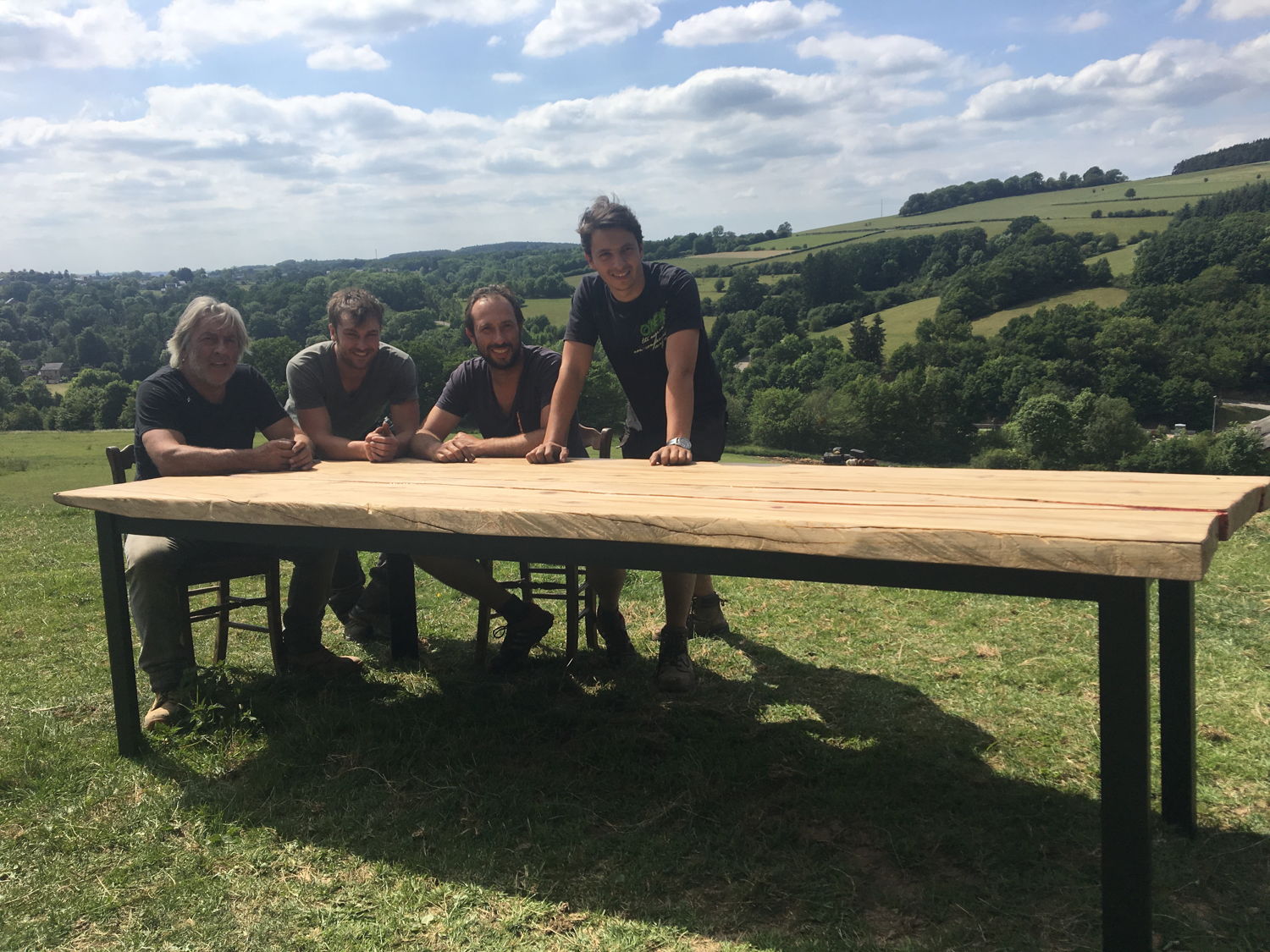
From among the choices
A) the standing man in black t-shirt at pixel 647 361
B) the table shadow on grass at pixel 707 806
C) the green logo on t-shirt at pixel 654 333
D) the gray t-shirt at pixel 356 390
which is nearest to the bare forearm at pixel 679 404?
the standing man in black t-shirt at pixel 647 361

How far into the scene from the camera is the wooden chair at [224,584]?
3664mm

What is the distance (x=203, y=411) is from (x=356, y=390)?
0.77 metres

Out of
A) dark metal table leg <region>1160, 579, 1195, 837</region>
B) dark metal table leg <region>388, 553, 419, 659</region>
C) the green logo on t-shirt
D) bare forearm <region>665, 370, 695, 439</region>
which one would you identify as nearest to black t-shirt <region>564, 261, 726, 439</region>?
the green logo on t-shirt

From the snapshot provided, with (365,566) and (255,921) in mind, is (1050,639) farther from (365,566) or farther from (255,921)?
(365,566)

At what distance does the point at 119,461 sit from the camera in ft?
13.4

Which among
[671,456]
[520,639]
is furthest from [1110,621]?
[520,639]

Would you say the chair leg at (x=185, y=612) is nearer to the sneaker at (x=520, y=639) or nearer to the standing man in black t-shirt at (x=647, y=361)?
the sneaker at (x=520, y=639)

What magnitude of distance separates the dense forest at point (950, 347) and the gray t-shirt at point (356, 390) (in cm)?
3315

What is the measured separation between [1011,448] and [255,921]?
173 feet

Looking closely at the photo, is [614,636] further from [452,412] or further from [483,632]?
[452,412]

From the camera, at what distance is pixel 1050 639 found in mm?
4102

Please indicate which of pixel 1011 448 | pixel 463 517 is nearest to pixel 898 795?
pixel 463 517

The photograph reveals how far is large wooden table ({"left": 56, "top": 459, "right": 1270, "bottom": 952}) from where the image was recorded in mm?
1696

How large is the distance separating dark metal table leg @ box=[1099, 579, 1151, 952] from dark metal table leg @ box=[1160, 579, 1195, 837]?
0.62 metres
